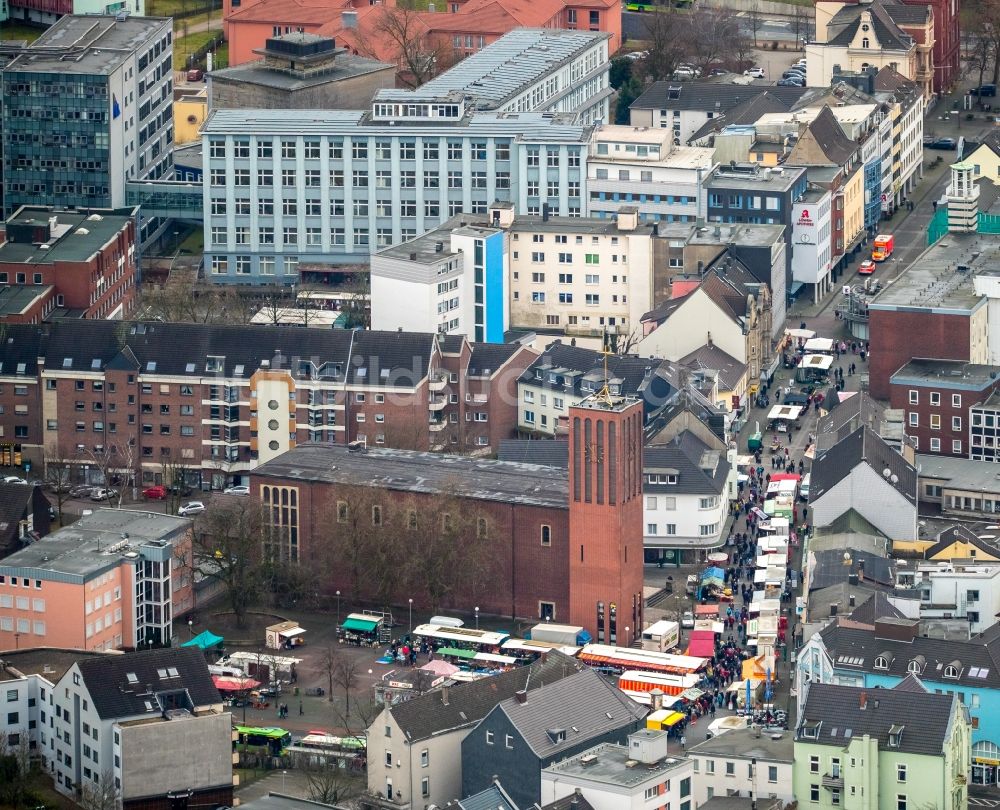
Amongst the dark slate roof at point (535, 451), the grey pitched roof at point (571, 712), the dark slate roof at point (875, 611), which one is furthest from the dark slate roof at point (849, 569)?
the grey pitched roof at point (571, 712)

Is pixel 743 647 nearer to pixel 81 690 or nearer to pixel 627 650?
pixel 627 650

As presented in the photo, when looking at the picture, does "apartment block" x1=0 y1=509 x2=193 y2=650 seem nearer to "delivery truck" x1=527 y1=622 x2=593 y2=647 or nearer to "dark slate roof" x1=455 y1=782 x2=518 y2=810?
"delivery truck" x1=527 y1=622 x2=593 y2=647

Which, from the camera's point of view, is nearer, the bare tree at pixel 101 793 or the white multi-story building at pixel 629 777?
the white multi-story building at pixel 629 777

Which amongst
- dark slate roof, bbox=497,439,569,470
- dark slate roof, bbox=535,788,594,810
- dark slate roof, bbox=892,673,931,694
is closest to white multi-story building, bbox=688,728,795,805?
dark slate roof, bbox=892,673,931,694

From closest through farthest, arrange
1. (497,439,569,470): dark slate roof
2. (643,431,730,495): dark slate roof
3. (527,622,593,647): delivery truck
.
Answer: (527,622,593,647): delivery truck → (643,431,730,495): dark slate roof → (497,439,569,470): dark slate roof

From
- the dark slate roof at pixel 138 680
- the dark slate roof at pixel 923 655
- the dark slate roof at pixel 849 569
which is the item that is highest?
the dark slate roof at pixel 138 680

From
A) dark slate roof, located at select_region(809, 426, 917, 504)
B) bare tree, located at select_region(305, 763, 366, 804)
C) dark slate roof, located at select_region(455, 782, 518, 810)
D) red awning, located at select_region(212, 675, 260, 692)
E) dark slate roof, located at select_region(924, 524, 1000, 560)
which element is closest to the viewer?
dark slate roof, located at select_region(455, 782, 518, 810)

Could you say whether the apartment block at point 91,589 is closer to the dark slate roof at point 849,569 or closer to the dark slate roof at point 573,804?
the dark slate roof at point 849,569

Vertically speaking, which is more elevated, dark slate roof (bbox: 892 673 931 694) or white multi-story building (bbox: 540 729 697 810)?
dark slate roof (bbox: 892 673 931 694)

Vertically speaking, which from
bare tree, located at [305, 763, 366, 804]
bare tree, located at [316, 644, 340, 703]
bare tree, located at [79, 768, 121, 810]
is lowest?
bare tree, located at [316, 644, 340, 703]
